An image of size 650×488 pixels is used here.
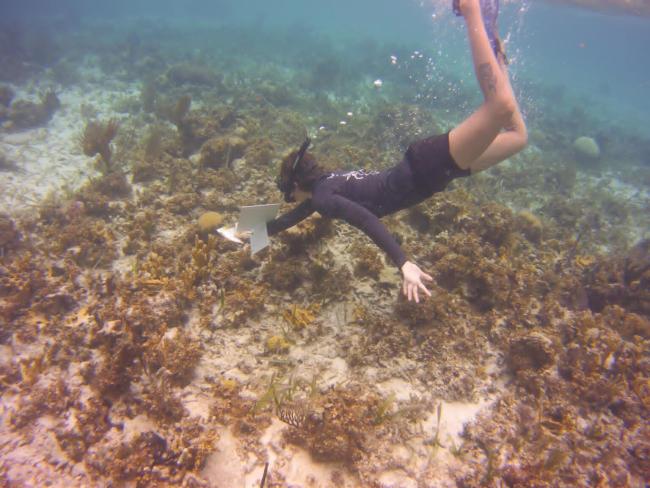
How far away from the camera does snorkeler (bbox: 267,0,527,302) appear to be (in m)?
3.71

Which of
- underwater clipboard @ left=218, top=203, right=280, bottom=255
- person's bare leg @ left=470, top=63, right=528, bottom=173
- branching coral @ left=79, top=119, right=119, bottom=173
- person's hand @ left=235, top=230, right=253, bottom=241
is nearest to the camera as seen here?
person's bare leg @ left=470, top=63, right=528, bottom=173

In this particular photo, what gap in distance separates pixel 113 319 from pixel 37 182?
737 cm

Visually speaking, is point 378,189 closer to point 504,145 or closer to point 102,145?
point 504,145

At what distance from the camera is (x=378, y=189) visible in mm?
4426

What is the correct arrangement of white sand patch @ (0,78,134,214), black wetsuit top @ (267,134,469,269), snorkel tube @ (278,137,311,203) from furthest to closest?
1. white sand patch @ (0,78,134,214)
2. snorkel tube @ (278,137,311,203)
3. black wetsuit top @ (267,134,469,269)

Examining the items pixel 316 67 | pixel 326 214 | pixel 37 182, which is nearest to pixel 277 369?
A: pixel 326 214

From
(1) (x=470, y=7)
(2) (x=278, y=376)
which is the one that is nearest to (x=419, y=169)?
(1) (x=470, y=7)

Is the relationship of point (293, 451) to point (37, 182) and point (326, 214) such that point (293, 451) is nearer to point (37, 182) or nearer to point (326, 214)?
point (326, 214)

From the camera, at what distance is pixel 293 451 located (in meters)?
3.35

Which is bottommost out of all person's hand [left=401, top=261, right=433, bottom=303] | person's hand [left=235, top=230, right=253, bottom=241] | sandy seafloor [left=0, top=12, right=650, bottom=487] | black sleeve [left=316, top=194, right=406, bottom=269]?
sandy seafloor [left=0, top=12, right=650, bottom=487]

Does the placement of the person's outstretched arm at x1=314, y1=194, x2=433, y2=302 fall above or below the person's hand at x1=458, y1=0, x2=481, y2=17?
below

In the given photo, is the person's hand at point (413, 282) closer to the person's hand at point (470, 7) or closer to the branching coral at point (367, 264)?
the branching coral at point (367, 264)

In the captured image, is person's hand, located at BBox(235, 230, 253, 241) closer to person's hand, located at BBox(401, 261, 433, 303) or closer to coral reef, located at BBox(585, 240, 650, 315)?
person's hand, located at BBox(401, 261, 433, 303)

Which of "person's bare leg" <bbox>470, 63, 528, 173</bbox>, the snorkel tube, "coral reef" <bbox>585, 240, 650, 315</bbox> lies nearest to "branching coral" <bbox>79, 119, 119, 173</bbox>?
the snorkel tube
